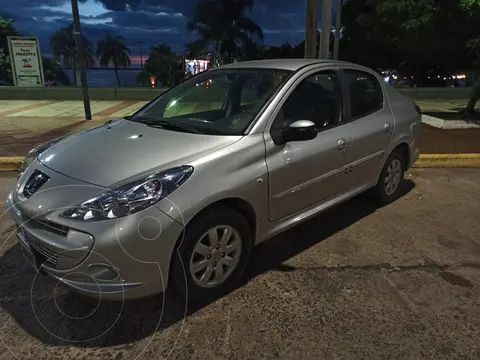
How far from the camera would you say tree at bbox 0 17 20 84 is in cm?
2373

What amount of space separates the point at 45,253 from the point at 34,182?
0.55 meters

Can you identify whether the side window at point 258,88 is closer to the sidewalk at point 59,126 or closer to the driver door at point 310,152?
the driver door at point 310,152

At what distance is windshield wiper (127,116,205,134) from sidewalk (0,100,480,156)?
152 inches

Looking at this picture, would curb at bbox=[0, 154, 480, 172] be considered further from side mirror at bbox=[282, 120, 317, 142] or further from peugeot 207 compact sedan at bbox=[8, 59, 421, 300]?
side mirror at bbox=[282, 120, 317, 142]

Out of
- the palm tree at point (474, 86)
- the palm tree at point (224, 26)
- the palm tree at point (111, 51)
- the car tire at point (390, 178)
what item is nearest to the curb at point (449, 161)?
the car tire at point (390, 178)

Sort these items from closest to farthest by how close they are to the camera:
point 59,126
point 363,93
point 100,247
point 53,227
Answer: point 100,247 < point 53,227 < point 363,93 < point 59,126

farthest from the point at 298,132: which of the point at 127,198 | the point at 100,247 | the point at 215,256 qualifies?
the point at 100,247

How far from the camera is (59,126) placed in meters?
8.96

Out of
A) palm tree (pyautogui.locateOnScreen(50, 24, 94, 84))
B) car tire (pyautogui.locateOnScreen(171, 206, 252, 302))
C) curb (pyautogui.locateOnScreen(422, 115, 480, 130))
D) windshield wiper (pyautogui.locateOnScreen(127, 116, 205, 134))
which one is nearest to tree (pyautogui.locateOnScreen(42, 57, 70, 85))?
palm tree (pyautogui.locateOnScreen(50, 24, 94, 84))

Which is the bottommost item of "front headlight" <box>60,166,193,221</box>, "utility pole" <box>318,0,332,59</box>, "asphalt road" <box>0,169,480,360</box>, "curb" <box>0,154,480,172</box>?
"asphalt road" <box>0,169,480,360</box>

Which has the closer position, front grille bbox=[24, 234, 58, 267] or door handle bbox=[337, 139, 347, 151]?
front grille bbox=[24, 234, 58, 267]

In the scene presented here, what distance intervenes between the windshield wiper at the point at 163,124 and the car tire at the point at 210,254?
0.74 m

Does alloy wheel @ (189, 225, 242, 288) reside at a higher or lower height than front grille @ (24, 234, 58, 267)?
lower

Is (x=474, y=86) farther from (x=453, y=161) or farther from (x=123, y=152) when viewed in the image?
(x=123, y=152)
